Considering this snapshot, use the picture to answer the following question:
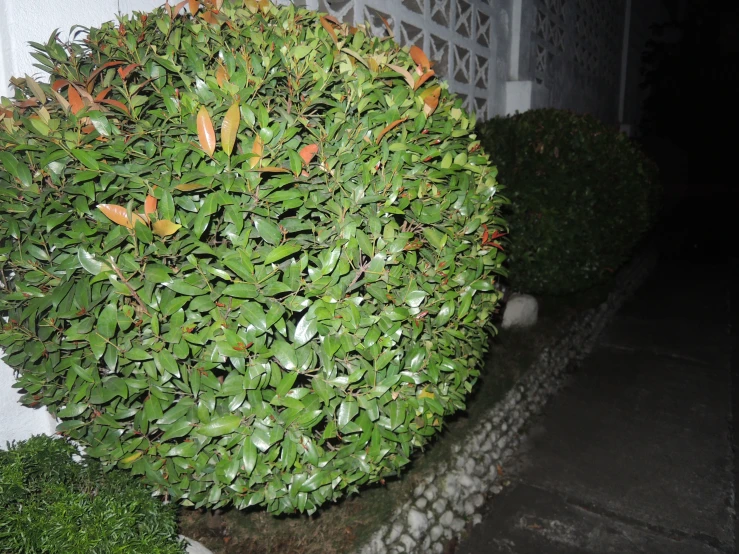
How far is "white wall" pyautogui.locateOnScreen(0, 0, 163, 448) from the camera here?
254 centimetres

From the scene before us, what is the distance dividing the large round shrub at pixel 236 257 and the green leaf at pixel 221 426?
10 mm

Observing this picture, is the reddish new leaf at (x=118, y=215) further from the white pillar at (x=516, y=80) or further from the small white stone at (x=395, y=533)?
the white pillar at (x=516, y=80)

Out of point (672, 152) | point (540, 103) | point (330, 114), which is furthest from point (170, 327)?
point (672, 152)

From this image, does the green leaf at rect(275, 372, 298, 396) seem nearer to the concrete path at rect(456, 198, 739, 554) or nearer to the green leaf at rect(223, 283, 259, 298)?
the green leaf at rect(223, 283, 259, 298)

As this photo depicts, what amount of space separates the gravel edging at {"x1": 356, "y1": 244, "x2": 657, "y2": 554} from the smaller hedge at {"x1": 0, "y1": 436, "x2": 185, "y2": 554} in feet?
3.93

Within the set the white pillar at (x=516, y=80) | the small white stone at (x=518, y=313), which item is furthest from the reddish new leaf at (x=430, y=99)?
the white pillar at (x=516, y=80)

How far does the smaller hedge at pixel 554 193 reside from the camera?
557cm

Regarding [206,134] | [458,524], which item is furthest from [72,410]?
[458,524]

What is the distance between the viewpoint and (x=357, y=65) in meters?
2.43

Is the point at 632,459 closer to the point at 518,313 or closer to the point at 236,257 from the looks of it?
the point at 518,313

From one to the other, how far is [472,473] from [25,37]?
361cm

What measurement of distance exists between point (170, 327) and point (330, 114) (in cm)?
103

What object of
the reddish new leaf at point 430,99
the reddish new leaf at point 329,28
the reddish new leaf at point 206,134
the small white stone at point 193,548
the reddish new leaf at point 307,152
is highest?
the reddish new leaf at point 329,28

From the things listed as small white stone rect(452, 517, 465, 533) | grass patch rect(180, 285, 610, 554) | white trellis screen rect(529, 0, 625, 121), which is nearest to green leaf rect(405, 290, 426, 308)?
grass patch rect(180, 285, 610, 554)
